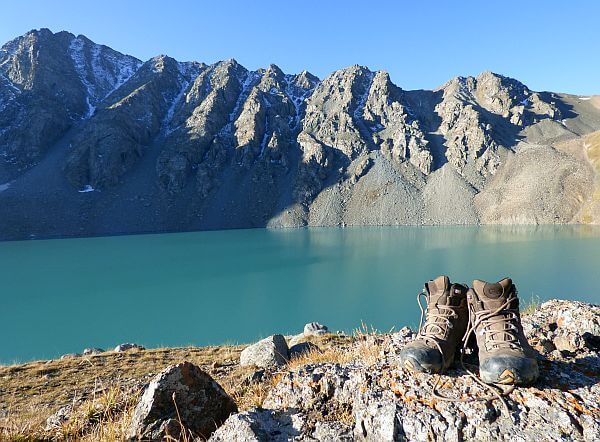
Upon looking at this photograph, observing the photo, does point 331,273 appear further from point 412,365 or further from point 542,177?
point 542,177

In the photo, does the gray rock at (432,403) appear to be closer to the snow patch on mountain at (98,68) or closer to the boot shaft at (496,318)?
the boot shaft at (496,318)

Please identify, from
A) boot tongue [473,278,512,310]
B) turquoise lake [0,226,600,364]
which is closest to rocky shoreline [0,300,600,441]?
boot tongue [473,278,512,310]

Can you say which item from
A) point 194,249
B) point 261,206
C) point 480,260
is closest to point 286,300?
point 480,260

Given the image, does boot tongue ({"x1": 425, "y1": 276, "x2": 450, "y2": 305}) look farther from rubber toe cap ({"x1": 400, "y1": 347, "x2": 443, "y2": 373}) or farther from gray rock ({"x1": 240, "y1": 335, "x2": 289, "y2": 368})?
gray rock ({"x1": 240, "y1": 335, "x2": 289, "y2": 368})

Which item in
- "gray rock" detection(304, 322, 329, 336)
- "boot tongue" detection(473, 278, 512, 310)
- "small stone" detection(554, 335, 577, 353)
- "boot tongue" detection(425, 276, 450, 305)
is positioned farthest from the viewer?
"gray rock" detection(304, 322, 329, 336)

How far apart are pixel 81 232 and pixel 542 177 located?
129297 mm

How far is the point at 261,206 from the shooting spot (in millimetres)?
106938

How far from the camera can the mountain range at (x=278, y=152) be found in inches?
3637

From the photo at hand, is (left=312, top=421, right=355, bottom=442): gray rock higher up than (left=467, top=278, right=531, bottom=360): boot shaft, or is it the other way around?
(left=467, top=278, right=531, bottom=360): boot shaft

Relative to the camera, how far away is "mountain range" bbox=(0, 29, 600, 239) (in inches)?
3637

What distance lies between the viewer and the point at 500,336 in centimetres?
262

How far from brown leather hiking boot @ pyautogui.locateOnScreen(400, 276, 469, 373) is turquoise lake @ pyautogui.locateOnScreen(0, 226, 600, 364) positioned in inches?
711

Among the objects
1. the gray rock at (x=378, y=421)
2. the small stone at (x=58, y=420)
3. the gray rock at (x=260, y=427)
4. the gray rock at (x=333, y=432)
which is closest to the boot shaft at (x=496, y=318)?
the gray rock at (x=378, y=421)

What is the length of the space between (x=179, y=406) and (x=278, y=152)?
A: 117 meters
